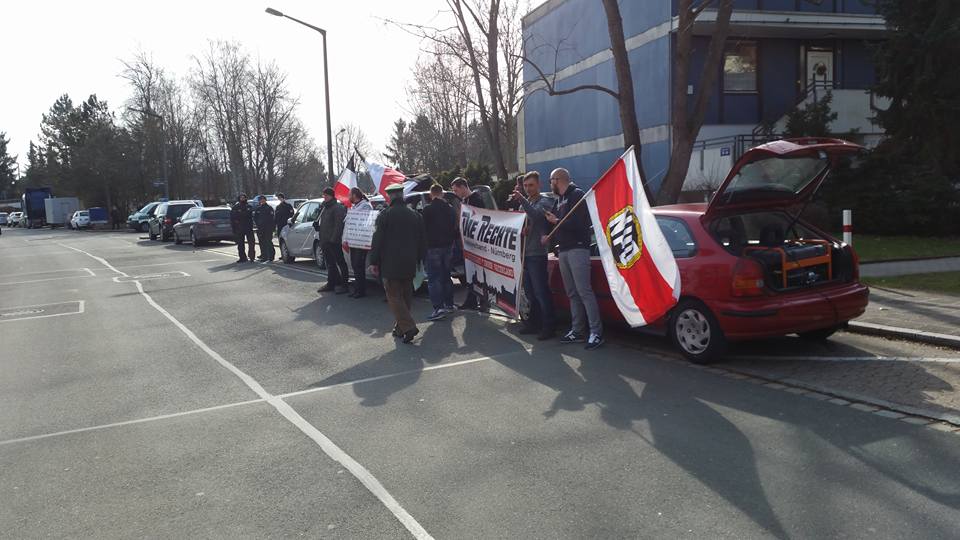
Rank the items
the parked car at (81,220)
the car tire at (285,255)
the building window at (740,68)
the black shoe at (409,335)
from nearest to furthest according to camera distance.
Answer: the black shoe at (409,335)
the car tire at (285,255)
the building window at (740,68)
the parked car at (81,220)

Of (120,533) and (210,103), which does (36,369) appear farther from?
(210,103)

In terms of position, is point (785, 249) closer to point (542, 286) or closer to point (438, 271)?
point (542, 286)

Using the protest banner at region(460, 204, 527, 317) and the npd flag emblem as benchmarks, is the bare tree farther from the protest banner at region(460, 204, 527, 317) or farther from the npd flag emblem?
the npd flag emblem

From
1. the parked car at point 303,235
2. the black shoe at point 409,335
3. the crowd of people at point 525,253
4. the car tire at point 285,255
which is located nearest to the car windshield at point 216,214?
the car tire at point 285,255

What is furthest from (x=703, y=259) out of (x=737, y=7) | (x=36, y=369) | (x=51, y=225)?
(x=51, y=225)

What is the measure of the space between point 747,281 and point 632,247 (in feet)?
3.63

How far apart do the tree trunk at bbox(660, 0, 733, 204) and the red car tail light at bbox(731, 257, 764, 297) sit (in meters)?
7.60

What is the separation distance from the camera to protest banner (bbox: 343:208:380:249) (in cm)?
1305

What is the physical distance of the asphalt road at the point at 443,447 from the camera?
4.19m

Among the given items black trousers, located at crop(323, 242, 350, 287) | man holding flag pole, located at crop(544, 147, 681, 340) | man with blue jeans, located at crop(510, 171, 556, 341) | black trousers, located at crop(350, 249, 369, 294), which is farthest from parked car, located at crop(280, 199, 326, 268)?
man holding flag pole, located at crop(544, 147, 681, 340)

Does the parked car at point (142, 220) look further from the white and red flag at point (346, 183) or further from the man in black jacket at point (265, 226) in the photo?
the white and red flag at point (346, 183)

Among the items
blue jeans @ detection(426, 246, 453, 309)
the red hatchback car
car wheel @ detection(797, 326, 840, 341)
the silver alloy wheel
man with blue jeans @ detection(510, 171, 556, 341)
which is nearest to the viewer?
the red hatchback car

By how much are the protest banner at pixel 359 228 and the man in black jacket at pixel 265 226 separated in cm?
723

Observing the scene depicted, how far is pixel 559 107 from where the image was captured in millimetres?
30859
